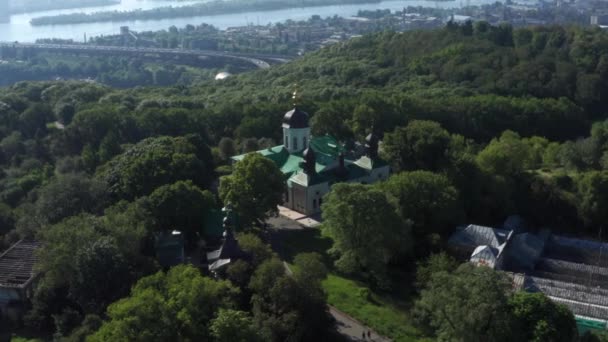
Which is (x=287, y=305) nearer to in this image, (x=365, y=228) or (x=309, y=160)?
(x=365, y=228)

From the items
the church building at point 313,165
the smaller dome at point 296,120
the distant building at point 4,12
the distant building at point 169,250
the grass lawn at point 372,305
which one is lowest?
the grass lawn at point 372,305

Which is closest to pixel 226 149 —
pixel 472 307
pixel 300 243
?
pixel 300 243

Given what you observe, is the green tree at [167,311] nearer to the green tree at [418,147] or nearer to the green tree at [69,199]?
the green tree at [69,199]

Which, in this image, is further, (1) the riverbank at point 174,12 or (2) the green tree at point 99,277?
(1) the riverbank at point 174,12

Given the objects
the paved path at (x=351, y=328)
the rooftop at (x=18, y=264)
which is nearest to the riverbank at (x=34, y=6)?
the rooftop at (x=18, y=264)

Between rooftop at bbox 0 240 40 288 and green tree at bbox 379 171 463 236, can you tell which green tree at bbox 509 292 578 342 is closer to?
green tree at bbox 379 171 463 236

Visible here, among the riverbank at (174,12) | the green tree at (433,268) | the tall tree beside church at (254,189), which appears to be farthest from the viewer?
the riverbank at (174,12)

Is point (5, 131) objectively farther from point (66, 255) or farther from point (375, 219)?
point (375, 219)
